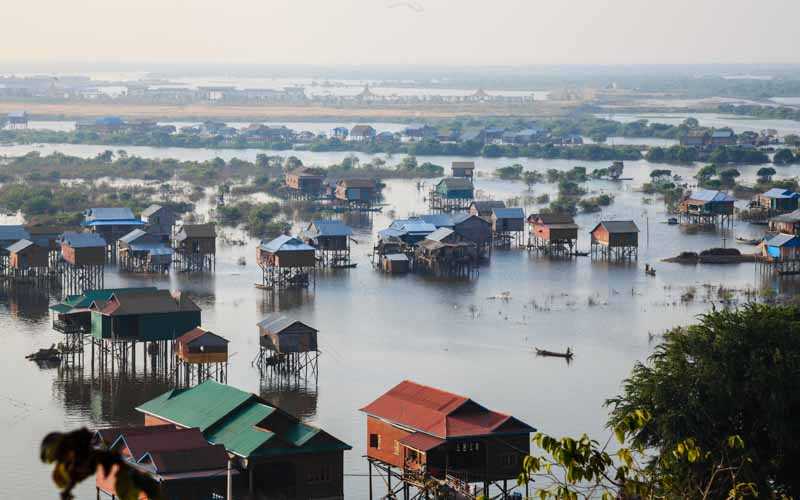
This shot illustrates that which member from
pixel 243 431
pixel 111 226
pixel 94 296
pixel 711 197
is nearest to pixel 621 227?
pixel 711 197

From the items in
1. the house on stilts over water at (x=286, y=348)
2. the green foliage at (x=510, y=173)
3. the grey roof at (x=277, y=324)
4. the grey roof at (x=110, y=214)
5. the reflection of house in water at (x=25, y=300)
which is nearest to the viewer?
the house on stilts over water at (x=286, y=348)

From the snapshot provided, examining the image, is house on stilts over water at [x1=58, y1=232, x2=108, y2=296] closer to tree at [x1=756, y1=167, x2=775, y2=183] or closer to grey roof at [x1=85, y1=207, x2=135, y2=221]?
grey roof at [x1=85, y1=207, x2=135, y2=221]

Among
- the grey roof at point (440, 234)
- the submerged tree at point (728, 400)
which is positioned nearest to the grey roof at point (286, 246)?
the grey roof at point (440, 234)

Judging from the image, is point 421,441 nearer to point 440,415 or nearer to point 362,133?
point 440,415

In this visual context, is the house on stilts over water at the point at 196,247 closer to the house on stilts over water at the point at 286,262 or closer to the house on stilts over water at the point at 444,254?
the house on stilts over water at the point at 286,262

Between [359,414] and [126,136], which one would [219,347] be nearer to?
[359,414]
